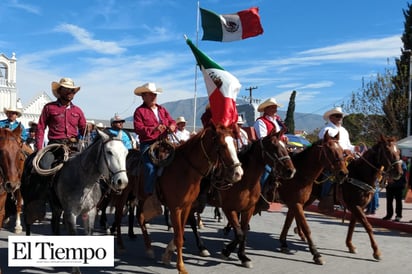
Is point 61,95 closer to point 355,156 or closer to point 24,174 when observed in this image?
point 24,174

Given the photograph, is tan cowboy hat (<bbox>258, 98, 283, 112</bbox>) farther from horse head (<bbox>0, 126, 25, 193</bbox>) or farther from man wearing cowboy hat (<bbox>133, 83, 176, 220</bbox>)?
horse head (<bbox>0, 126, 25, 193</bbox>)

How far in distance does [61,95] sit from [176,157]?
7.30ft

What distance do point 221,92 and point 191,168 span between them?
1.66 metres

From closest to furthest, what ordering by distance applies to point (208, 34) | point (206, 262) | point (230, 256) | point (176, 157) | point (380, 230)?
point (176, 157), point (206, 262), point (230, 256), point (208, 34), point (380, 230)

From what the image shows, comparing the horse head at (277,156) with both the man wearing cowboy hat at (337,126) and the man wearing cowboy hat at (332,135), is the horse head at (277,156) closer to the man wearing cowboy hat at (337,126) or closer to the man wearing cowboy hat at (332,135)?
the man wearing cowboy hat at (332,135)

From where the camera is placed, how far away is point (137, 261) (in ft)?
23.1

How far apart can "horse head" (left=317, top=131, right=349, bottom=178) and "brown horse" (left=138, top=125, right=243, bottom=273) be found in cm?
215

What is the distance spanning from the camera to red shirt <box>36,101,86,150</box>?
22.3 ft

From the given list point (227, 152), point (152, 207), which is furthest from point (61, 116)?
point (227, 152)

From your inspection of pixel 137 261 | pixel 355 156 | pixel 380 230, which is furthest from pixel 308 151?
pixel 380 230

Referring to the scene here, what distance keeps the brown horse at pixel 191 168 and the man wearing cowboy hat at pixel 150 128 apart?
0.24 meters

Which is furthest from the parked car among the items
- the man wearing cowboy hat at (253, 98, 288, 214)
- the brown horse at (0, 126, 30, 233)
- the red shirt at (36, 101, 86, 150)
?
the brown horse at (0, 126, 30, 233)

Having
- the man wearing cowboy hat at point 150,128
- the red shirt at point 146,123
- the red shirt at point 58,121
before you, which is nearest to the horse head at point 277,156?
the man wearing cowboy hat at point 150,128

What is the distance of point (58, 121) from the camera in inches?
273
